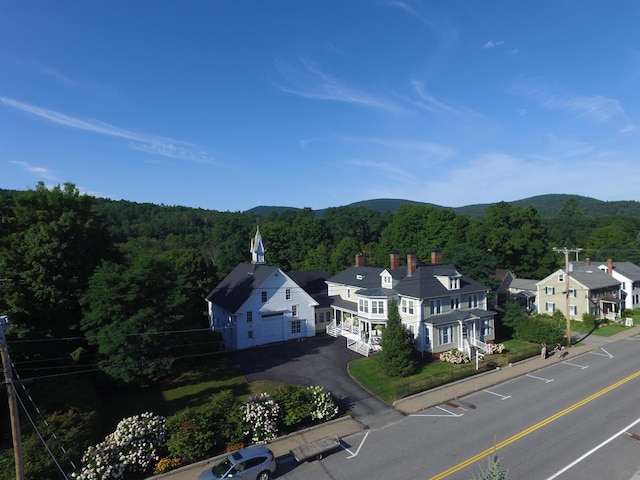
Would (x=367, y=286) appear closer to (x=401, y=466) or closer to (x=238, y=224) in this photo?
(x=401, y=466)

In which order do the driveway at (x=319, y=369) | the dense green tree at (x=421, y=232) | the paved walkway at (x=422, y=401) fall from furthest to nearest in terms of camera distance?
the dense green tree at (x=421, y=232) < the driveway at (x=319, y=369) < the paved walkway at (x=422, y=401)

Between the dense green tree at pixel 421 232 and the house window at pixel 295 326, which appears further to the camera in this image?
the dense green tree at pixel 421 232

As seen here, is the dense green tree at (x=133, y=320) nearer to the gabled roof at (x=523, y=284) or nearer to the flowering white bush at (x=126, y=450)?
the flowering white bush at (x=126, y=450)

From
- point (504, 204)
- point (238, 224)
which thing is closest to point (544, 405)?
point (504, 204)

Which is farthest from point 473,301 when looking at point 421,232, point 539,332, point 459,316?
point 421,232

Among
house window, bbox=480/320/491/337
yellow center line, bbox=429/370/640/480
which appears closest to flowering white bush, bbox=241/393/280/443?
yellow center line, bbox=429/370/640/480

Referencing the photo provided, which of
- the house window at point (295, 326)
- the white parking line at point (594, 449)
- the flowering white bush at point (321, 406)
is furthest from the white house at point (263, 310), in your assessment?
the white parking line at point (594, 449)
